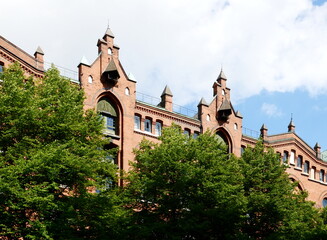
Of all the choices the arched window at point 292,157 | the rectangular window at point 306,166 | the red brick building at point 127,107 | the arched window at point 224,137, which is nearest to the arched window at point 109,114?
the red brick building at point 127,107

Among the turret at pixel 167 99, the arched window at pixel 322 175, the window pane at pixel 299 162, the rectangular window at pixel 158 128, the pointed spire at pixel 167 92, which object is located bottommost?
the arched window at pixel 322 175

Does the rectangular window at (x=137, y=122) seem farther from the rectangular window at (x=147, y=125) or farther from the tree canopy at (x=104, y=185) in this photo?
the tree canopy at (x=104, y=185)

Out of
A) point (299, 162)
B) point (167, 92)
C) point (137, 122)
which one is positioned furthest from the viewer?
point (299, 162)

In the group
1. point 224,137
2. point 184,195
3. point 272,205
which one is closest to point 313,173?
point 224,137

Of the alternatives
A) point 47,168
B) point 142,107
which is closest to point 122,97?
point 142,107

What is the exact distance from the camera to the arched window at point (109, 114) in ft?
133

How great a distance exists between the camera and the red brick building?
39.3 metres

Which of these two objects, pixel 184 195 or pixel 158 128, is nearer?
pixel 184 195

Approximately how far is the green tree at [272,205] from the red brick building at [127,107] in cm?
279

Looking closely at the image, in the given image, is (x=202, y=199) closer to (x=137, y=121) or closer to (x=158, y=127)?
(x=137, y=121)

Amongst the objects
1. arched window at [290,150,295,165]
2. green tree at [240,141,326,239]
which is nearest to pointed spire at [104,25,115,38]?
green tree at [240,141,326,239]

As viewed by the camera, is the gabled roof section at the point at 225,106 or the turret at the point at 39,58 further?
the gabled roof section at the point at 225,106

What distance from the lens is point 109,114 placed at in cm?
4088

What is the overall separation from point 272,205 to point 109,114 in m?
15.1
